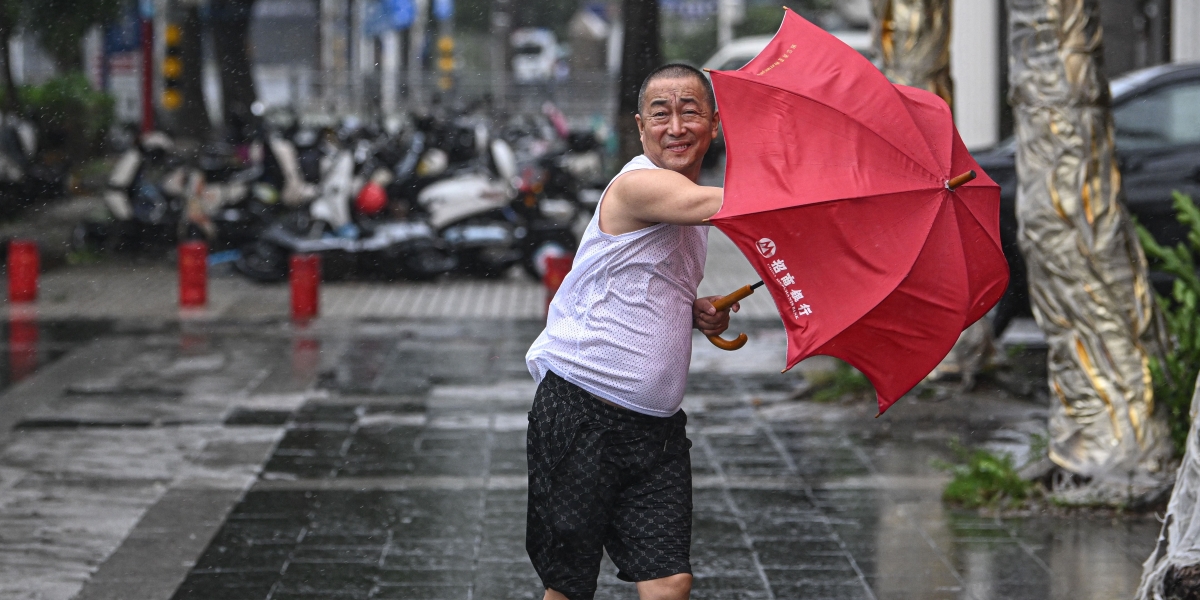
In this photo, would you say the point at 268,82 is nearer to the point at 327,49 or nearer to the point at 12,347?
the point at 327,49

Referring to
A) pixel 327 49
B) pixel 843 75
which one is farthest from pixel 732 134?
pixel 327 49

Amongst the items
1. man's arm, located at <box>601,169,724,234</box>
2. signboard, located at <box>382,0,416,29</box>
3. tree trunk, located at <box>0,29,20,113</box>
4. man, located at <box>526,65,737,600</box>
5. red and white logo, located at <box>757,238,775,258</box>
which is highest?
signboard, located at <box>382,0,416,29</box>

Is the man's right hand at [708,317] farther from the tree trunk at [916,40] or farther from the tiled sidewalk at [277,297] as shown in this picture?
the tiled sidewalk at [277,297]

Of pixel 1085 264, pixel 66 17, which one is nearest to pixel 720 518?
pixel 1085 264

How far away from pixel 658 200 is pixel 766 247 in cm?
29

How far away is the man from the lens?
12.0 ft

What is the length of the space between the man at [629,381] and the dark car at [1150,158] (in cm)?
669

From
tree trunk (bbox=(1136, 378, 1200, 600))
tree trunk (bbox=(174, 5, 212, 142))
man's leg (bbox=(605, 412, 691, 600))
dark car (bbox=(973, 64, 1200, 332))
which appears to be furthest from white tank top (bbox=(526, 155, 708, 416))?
tree trunk (bbox=(174, 5, 212, 142))

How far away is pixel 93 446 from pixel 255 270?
7.01 meters

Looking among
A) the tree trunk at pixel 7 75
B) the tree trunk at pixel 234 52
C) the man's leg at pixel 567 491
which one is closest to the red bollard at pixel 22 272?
the tree trunk at pixel 7 75

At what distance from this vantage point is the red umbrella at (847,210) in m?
3.41

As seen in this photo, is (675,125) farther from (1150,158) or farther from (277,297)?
(277,297)

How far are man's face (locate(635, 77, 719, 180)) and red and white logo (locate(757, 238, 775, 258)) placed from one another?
35 centimetres

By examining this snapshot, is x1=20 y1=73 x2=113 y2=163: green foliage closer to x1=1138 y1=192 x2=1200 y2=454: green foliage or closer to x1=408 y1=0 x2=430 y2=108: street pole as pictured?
x1=408 y1=0 x2=430 y2=108: street pole
